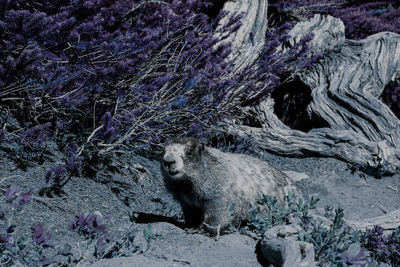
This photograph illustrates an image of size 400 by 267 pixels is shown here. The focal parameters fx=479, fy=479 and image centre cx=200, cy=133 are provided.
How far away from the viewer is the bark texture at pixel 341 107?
221 inches

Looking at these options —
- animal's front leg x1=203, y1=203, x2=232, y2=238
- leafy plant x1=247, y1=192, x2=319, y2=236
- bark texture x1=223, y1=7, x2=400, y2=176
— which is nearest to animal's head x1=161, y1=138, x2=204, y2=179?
animal's front leg x1=203, y1=203, x2=232, y2=238

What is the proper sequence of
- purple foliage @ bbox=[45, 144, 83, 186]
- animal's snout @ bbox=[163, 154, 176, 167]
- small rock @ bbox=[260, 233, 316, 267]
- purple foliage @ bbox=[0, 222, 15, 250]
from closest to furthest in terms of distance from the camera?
purple foliage @ bbox=[0, 222, 15, 250] < small rock @ bbox=[260, 233, 316, 267] < animal's snout @ bbox=[163, 154, 176, 167] < purple foliage @ bbox=[45, 144, 83, 186]

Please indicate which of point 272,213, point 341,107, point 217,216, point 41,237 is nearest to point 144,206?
point 217,216

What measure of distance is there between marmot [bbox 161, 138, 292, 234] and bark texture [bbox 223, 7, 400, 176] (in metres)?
2.06

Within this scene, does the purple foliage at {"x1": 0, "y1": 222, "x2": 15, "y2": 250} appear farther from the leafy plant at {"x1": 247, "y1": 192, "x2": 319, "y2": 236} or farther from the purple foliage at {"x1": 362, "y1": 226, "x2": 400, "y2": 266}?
the purple foliage at {"x1": 362, "y1": 226, "x2": 400, "y2": 266}

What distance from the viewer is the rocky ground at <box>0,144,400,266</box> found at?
2617 mm

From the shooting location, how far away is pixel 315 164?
5.61m

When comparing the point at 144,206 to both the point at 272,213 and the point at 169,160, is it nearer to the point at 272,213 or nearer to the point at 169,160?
the point at 169,160

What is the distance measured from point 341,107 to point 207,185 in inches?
141

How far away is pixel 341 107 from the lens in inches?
243

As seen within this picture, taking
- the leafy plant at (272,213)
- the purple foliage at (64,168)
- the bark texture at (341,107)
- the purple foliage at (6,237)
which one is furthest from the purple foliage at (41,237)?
the bark texture at (341,107)

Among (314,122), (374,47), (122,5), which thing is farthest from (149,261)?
(374,47)

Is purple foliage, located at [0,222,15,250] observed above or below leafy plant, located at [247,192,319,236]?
above

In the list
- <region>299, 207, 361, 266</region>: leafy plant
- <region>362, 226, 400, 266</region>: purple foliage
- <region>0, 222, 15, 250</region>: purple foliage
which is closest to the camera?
<region>0, 222, 15, 250</region>: purple foliage
